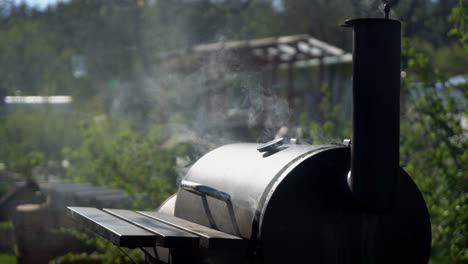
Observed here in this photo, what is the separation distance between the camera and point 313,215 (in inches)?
121

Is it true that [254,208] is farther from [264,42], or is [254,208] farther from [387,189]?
[264,42]

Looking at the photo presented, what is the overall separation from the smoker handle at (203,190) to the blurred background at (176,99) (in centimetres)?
116

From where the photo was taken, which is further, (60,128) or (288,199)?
(60,128)

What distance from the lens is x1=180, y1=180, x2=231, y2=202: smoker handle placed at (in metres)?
3.33

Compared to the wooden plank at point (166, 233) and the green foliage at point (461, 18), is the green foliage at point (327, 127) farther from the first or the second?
the wooden plank at point (166, 233)

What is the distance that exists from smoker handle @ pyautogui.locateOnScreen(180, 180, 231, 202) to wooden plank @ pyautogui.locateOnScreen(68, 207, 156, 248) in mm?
482

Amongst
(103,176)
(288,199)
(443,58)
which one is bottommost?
(103,176)

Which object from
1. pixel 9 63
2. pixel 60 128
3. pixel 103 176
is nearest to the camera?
pixel 103 176

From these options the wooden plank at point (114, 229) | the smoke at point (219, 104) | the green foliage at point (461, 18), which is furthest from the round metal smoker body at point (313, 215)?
the green foliage at point (461, 18)

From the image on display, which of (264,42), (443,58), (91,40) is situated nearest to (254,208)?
(264,42)

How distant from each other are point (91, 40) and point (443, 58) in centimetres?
1343

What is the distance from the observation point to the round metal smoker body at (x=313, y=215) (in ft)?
9.83

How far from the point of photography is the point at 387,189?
9.67ft

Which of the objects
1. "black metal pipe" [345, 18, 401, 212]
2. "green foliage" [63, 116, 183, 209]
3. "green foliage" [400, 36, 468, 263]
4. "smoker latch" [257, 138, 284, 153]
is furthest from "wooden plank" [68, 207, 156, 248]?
"green foliage" [400, 36, 468, 263]
